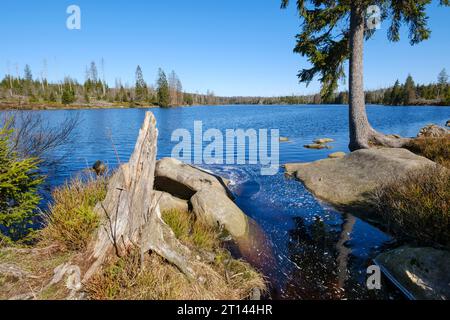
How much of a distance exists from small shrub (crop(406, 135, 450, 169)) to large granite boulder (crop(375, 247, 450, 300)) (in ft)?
25.7

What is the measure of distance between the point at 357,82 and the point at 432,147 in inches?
195

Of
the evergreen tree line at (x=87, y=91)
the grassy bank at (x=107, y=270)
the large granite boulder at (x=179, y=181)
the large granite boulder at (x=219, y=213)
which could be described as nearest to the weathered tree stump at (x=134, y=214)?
the grassy bank at (x=107, y=270)

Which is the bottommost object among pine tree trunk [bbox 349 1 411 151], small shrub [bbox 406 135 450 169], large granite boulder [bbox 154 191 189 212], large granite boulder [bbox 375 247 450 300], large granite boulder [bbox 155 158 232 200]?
large granite boulder [bbox 375 247 450 300]

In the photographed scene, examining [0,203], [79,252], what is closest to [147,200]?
[79,252]

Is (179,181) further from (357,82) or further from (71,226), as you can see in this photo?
(357,82)

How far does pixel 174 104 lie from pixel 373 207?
11744 cm

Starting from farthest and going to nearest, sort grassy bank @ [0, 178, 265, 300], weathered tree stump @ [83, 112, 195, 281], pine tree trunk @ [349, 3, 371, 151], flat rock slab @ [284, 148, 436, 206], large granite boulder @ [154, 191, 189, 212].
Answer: pine tree trunk @ [349, 3, 371, 151] < flat rock slab @ [284, 148, 436, 206] < large granite boulder @ [154, 191, 189, 212] < weathered tree stump @ [83, 112, 195, 281] < grassy bank @ [0, 178, 265, 300]

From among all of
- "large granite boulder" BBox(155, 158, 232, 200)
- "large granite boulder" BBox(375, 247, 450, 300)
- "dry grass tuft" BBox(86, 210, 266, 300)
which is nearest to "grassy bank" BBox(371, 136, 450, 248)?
"large granite boulder" BBox(375, 247, 450, 300)

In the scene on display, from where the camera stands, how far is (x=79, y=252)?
15.6 feet

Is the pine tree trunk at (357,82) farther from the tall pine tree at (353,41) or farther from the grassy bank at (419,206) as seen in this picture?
the grassy bank at (419,206)

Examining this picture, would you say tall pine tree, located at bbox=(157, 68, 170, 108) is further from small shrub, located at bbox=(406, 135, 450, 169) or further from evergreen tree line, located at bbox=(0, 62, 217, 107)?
small shrub, located at bbox=(406, 135, 450, 169)

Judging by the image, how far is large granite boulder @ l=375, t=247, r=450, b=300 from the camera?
4852 mm

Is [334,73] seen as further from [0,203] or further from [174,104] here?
[174,104]

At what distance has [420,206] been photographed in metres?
6.45
